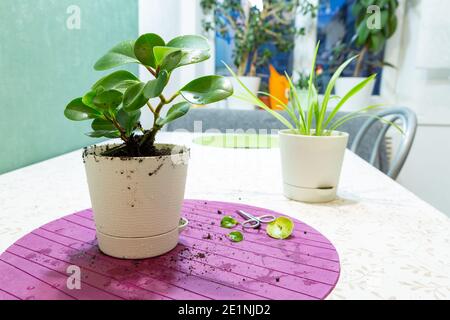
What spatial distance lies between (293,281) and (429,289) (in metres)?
0.16

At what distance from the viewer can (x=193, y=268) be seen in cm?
45

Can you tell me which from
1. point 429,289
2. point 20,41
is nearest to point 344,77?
point 20,41

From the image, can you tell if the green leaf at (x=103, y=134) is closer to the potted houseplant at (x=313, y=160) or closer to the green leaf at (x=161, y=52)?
the green leaf at (x=161, y=52)

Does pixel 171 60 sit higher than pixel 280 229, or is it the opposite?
pixel 171 60

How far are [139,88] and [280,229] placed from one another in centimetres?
31

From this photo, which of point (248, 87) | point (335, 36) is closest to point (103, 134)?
point (248, 87)

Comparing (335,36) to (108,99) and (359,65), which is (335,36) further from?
(108,99)

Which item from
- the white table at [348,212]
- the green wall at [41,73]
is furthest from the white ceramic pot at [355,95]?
the green wall at [41,73]

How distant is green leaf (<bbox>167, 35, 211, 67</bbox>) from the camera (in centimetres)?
42

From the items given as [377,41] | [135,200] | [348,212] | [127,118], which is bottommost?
[348,212]

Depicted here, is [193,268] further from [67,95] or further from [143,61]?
[67,95]

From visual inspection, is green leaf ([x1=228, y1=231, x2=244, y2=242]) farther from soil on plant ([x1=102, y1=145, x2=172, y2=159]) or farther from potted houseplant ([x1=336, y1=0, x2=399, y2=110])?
potted houseplant ([x1=336, y1=0, x2=399, y2=110])

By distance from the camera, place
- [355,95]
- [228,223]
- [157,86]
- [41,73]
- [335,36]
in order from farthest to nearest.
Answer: [335,36] < [355,95] < [41,73] < [228,223] < [157,86]

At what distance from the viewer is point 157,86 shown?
0.39 m
